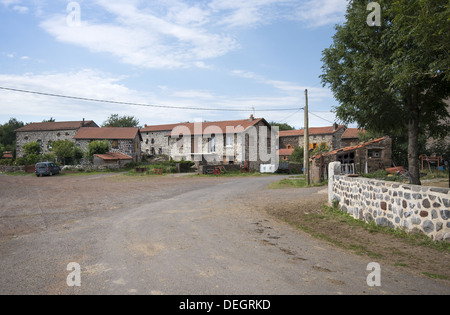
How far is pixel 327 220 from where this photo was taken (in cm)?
931

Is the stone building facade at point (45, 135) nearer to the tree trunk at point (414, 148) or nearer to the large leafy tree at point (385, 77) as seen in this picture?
the large leafy tree at point (385, 77)

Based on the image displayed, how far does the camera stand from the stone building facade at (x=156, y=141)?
210 ft

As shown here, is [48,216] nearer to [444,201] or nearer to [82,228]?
[82,228]

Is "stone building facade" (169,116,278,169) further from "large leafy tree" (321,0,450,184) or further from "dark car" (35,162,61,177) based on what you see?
"large leafy tree" (321,0,450,184)

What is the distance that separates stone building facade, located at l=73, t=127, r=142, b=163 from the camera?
2073 inches

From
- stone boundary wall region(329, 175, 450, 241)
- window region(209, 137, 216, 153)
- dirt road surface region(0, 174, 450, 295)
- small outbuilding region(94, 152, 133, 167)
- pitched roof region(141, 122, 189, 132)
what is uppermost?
pitched roof region(141, 122, 189, 132)

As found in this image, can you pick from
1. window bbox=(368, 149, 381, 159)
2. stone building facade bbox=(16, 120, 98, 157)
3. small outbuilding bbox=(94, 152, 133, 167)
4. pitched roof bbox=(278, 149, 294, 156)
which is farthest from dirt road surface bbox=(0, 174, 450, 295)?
stone building facade bbox=(16, 120, 98, 157)

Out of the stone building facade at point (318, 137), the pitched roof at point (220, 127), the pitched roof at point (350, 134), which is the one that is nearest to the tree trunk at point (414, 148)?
the pitched roof at point (220, 127)

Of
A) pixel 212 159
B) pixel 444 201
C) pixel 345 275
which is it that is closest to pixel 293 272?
pixel 345 275

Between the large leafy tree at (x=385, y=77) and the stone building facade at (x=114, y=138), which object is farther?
the stone building facade at (x=114, y=138)

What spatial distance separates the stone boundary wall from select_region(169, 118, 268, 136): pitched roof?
107 feet

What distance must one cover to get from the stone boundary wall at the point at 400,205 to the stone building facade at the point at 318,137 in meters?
52.4

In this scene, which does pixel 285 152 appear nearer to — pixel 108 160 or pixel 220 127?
pixel 220 127
